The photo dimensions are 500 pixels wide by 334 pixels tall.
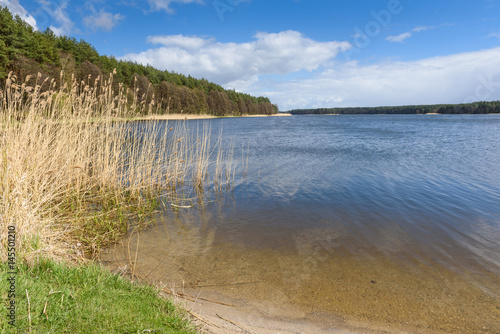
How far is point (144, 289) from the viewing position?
322cm

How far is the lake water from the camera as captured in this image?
3.76 m

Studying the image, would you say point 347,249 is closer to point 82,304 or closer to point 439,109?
point 82,304

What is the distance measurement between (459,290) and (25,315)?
17.8ft

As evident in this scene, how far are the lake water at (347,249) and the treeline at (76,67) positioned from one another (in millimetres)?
3554

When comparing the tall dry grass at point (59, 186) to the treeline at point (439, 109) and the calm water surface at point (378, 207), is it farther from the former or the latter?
the treeline at point (439, 109)

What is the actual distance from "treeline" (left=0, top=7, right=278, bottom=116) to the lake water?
3.55m

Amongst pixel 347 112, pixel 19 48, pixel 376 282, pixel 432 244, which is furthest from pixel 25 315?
pixel 347 112

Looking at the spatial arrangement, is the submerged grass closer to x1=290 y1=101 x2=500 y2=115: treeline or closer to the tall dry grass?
the tall dry grass

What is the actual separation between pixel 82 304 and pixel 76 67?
149 feet

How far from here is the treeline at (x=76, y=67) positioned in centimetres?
2429

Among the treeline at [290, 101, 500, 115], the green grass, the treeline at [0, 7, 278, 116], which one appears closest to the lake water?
the green grass

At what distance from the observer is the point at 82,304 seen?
2611 mm

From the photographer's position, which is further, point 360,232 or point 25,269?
point 360,232

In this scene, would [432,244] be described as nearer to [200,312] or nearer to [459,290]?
[459,290]
